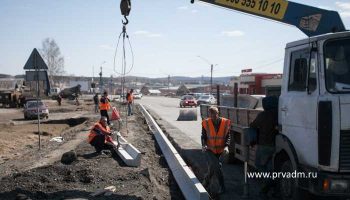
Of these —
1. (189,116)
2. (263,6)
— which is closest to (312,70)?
(263,6)

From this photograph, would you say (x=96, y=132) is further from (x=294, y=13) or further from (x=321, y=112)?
(x=321, y=112)

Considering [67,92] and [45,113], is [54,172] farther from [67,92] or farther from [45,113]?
[67,92]

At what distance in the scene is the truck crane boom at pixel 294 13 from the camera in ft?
31.6

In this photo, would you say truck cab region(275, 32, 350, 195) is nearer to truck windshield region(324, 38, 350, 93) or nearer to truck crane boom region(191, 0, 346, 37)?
truck windshield region(324, 38, 350, 93)

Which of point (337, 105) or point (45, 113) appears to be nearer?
point (337, 105)

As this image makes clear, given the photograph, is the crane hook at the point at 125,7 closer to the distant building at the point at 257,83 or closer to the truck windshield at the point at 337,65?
the truck windshield at the point at 337,65

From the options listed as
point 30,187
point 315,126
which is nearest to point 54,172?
point 30,187

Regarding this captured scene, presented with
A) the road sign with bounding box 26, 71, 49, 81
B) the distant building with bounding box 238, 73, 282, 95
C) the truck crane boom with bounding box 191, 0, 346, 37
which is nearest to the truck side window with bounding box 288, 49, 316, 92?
the truck crane boom with bounding box 191, 0, 346, 37

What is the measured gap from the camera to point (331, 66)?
6.39 m

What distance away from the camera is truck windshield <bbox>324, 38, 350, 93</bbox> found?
6255 mm

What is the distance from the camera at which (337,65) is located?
638 centimetres

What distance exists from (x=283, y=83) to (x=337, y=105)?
1652 millimetres

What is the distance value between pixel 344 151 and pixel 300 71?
146 centimetres

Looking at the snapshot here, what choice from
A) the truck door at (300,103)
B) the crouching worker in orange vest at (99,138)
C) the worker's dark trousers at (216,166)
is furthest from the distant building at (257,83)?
the truck door at (300,103)
